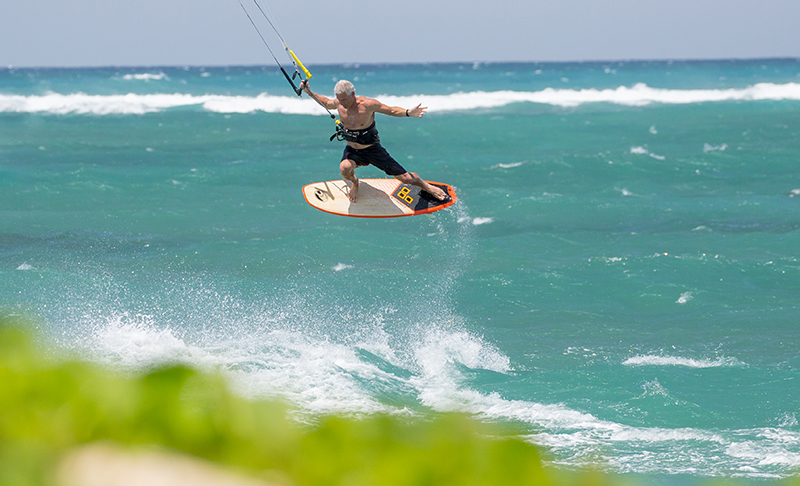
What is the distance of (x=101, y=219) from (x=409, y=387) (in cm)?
1249

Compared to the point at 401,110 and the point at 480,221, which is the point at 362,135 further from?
the point at 480,221

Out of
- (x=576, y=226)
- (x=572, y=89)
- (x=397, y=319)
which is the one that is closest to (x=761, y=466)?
(x=397, y=319)

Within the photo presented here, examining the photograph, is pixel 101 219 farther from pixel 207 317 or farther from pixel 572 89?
pixel 572 89

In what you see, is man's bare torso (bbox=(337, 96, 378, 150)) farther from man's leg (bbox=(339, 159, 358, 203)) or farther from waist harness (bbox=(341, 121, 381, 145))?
man's leg (bbox=(339, 159, 358, 203))

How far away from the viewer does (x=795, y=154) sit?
2841cm

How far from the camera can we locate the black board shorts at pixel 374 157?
10469 millimetres

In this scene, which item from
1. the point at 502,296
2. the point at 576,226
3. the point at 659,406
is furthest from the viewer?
the point at 576,226

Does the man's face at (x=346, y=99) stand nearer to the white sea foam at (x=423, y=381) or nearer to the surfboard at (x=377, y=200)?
the surfboard at (x=377, y=200)

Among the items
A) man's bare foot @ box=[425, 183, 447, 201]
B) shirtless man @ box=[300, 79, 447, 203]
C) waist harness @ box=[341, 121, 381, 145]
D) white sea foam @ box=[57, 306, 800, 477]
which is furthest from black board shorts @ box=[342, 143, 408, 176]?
white sea foam @ box=[57, 306, 800, 477]

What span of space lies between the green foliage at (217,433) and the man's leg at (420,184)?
877cm

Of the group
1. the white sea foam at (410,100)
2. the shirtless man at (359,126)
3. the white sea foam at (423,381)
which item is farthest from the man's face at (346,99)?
the white sea foam at (410,100)

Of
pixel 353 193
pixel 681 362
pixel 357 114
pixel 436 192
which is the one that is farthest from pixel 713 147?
pixel 357 114

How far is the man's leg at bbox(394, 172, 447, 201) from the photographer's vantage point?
35.4 feet

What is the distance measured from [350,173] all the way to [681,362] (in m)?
5.71
